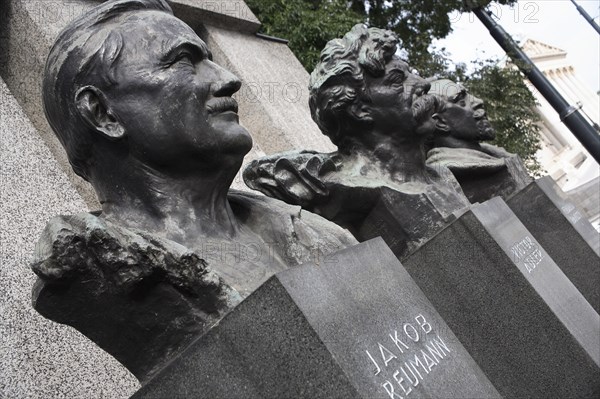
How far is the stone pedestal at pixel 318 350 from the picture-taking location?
8.27ft

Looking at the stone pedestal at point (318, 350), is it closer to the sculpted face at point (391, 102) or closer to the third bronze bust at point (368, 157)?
the third bronze bust at point (368, 157)

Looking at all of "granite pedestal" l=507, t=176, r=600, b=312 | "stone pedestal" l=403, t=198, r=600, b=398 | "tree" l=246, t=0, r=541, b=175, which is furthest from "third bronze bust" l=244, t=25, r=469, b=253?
"tree" l=246, t=0, r=541, b=175

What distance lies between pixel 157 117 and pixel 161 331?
2.69ft

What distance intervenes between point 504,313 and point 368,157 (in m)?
Result: 1.32

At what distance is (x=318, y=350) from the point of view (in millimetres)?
2516

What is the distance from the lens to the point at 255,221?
3506 millimetres

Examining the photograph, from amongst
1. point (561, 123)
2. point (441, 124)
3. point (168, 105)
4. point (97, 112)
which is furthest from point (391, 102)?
point (561, 123)

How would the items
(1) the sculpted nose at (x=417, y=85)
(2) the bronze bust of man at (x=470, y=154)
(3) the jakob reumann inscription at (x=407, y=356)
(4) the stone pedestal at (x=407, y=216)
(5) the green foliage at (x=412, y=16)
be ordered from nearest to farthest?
(3) the jakob reumann inscription at (x=407, y=356), (4) the stone pedestal at (x=407, y=216), (1) the sculpted nose at (x=417, y=85), (2) the bronze bust of man at (x=470, y=154), (5) the green foliage at (x=412, y=16)

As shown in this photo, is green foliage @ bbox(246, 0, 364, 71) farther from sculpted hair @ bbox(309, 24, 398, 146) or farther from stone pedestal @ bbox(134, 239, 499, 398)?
stone pedestal @ bbox(134, 239, 499, 398)

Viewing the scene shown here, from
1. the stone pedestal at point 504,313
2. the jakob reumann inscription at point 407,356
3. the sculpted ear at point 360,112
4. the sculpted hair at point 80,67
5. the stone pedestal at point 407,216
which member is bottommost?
the stone pedestal at point 504,313

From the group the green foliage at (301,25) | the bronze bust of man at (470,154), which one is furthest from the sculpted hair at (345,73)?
the green foliage at (301,25)

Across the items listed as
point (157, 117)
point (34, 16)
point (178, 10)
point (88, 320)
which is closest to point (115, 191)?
point (157, 117)

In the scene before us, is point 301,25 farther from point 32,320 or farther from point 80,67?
point 80,67

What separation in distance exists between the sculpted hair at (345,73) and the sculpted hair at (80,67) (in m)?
1.89
